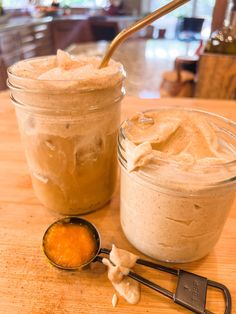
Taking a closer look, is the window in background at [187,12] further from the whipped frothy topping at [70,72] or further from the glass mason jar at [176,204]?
the glass mason jar at [176,204]

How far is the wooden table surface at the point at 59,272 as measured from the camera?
1.21ft

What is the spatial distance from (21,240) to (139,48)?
2.30 metres

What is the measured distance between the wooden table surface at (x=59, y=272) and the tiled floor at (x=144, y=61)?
0.93 metres

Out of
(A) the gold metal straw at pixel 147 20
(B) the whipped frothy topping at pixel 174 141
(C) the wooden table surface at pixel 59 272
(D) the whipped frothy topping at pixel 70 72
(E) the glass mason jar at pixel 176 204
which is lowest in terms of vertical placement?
(C) the wooden table surface at pixel 59 272

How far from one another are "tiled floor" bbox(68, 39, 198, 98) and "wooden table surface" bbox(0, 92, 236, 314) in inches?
36.8

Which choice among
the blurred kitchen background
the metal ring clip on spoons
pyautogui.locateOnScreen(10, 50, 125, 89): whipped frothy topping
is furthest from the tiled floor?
the metal ring clip on spoons

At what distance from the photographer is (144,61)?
203 cm

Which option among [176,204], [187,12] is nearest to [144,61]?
[176,204]

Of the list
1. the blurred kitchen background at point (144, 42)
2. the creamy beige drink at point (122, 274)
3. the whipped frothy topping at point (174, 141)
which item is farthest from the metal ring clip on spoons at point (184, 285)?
the blurred kitchen background at point (144, 42)

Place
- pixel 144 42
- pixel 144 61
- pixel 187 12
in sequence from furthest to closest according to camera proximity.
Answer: pixel 187 12 → pixel 144 42 → pixel 144 61

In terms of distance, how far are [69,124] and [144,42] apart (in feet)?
8.79

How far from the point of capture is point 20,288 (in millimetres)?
388

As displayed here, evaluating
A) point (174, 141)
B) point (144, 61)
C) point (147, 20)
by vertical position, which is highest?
point (147, 20)

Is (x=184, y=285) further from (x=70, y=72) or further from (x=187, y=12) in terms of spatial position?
(x=187, y=12)
